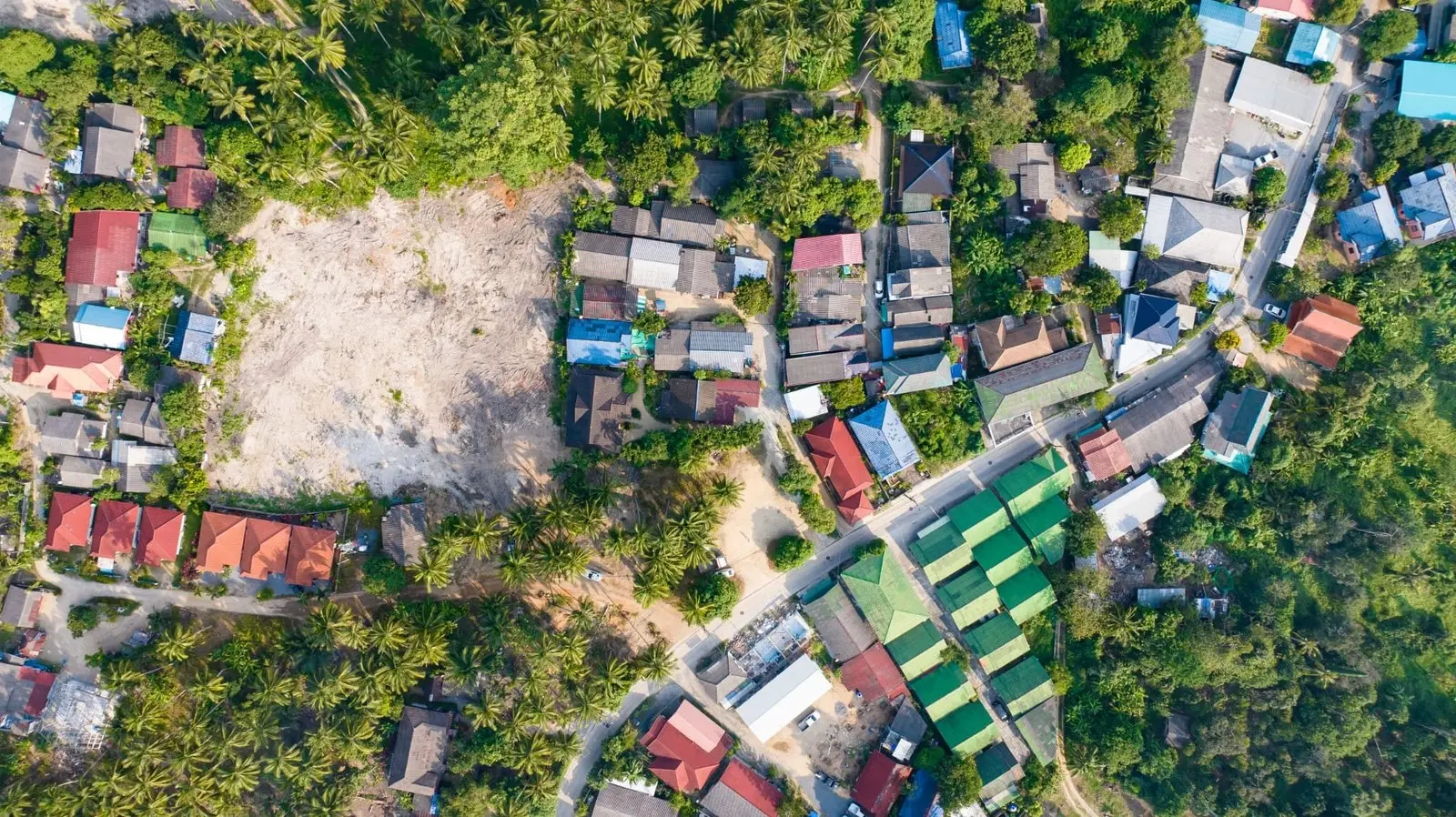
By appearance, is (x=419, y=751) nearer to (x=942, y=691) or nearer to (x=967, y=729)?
(x=942, y=691)

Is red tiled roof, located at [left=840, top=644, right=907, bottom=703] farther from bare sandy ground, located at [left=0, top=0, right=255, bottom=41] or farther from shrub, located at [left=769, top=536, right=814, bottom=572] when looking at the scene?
bare sandy ground, located at [left=0, top=0, right=255, bottom=41]

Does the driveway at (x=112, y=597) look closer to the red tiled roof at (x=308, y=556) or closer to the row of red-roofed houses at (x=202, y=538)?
the row of red-roofed houses at (x=202, y=538)

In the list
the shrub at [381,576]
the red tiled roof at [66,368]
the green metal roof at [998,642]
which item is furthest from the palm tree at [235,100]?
the green metal roof at [998,642]

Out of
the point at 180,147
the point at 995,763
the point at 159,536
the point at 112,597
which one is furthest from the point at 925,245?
the point at 112,597

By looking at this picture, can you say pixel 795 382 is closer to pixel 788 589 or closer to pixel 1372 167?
pixel 788 589

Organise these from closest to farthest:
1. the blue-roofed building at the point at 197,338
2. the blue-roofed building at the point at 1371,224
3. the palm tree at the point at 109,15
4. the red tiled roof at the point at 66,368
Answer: the palm tree at the point at 109,15 < the red tiled roof at the point at 66,368 < the blue-roofed building at the point at 197,338 < the blue-roofed building at the point at 1371,224

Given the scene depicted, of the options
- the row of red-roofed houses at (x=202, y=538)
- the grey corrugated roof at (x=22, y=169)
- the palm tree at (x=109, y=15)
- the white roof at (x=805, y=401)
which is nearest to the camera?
the palm tree at (x=109, y=15)
